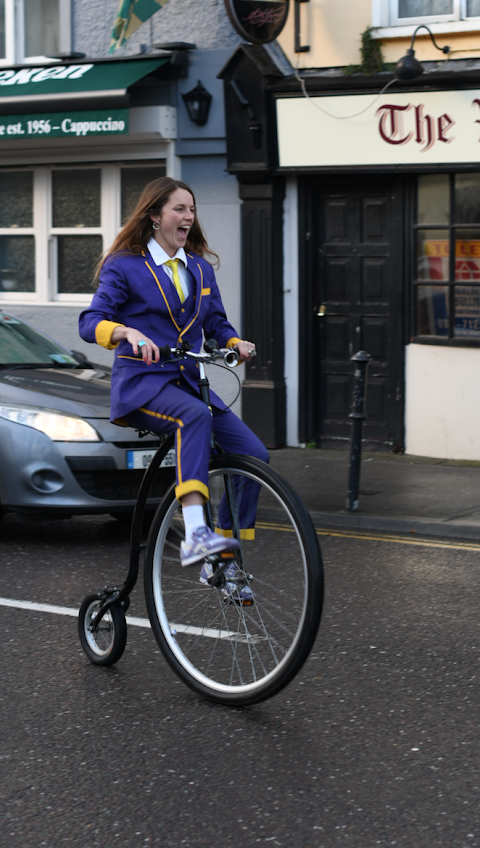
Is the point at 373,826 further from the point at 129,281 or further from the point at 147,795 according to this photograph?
the point at 129,281

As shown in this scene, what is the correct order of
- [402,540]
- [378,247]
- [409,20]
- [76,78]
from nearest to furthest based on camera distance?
[402,540] < [409,20] < [378,247] < [76,78]

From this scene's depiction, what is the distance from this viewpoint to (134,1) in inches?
453

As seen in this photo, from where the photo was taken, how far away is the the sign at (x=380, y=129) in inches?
407

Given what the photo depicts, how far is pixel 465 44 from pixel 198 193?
10.7 ft

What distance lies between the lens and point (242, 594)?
4066 millimetres

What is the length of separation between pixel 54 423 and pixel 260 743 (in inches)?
140

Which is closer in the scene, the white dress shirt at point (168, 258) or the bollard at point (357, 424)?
the white dress shirt at point (168, 258)

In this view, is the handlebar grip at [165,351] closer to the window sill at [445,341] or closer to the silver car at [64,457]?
the silver car at [64,457]

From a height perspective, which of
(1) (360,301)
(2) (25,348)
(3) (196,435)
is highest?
(1) (360,301)

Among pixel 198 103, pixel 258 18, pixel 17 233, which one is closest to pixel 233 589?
pixel 258 18

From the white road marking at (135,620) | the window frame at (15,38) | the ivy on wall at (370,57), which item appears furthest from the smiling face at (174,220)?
the window frame at (15,38)

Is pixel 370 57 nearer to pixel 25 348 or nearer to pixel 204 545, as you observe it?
pixel 25 348

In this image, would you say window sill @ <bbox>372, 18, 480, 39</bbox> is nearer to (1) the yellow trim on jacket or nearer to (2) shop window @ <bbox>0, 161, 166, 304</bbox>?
(2) shop window @ <bbox>0, 161, 166, 304</bbox>

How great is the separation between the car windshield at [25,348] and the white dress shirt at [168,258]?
145 inches
